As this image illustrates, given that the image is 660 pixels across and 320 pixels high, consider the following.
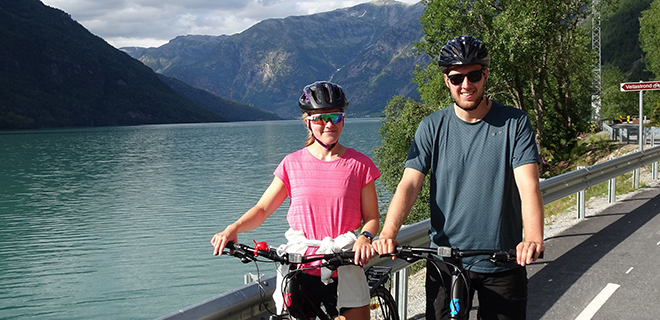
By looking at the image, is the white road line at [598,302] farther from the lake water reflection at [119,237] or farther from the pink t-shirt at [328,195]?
the lake water reflection at [119,237]

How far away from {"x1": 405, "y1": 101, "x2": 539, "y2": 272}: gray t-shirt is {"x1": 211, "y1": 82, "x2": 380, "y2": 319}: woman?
0.32 m

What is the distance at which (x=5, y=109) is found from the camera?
17000 cm

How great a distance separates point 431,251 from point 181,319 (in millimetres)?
1131

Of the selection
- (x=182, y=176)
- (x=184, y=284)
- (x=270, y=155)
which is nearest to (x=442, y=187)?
(x=184, y=284)

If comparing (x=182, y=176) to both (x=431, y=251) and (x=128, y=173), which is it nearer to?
(x=128, y=173)

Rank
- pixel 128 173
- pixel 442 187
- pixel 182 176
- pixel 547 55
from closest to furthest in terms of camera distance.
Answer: pixel 442 187, pixel 547 55, pixel 182 176, pixel 128 173

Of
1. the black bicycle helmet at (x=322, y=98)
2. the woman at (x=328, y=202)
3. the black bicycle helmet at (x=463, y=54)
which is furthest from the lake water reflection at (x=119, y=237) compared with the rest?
the black bicycle helmet at (x=463, y=54)

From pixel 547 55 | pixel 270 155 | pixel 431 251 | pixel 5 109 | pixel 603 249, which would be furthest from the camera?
pixel 5 109

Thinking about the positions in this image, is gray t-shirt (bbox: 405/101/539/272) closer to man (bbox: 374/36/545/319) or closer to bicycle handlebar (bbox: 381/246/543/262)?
man (bbox: 374/36/545/319)

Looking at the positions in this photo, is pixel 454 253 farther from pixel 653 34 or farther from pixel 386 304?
pixel 653 34

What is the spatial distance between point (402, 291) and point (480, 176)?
2.37 meters

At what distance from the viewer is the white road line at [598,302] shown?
16.5 ft

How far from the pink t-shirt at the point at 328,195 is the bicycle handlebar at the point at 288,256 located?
270mm

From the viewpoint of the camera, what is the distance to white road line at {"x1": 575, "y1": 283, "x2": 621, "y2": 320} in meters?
5.02
